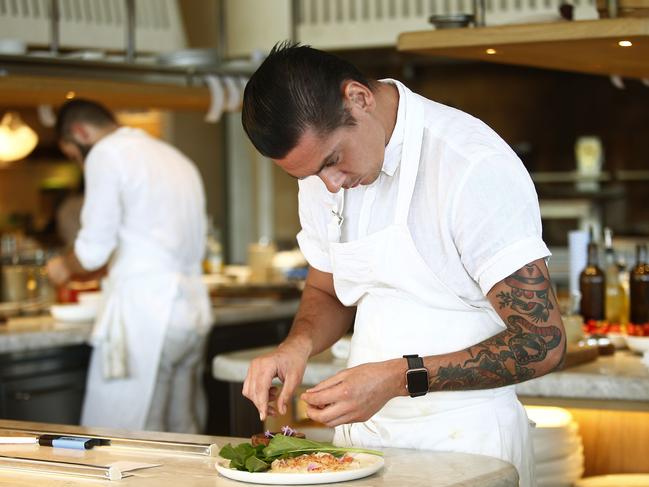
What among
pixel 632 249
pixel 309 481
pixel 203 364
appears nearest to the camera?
pixel 309 481

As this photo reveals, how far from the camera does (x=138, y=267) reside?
198 inches

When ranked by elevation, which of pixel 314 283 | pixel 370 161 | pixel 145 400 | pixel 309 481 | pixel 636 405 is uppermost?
pixel 370 161

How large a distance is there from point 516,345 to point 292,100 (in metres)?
0.65

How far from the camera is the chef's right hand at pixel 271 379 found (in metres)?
2.39

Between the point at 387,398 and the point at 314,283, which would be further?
the point at 314,283

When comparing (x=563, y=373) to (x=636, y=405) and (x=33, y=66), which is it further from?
(x=33, y=66)

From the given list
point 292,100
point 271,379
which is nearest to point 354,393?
point 271,379

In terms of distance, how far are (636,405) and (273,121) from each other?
1593 millimetres

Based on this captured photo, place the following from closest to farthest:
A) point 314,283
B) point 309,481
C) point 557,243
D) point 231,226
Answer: point 309,481 < point 314,283 < point 557,243 < point 231,226

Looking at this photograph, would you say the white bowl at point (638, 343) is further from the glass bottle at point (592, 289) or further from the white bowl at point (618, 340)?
the glass bottle at point (592, 289)

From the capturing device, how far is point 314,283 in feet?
9.19

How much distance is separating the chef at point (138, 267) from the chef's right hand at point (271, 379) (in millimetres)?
2529

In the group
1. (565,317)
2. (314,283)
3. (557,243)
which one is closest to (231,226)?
(557,243)

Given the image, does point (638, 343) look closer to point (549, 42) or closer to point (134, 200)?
point (549, 42)
